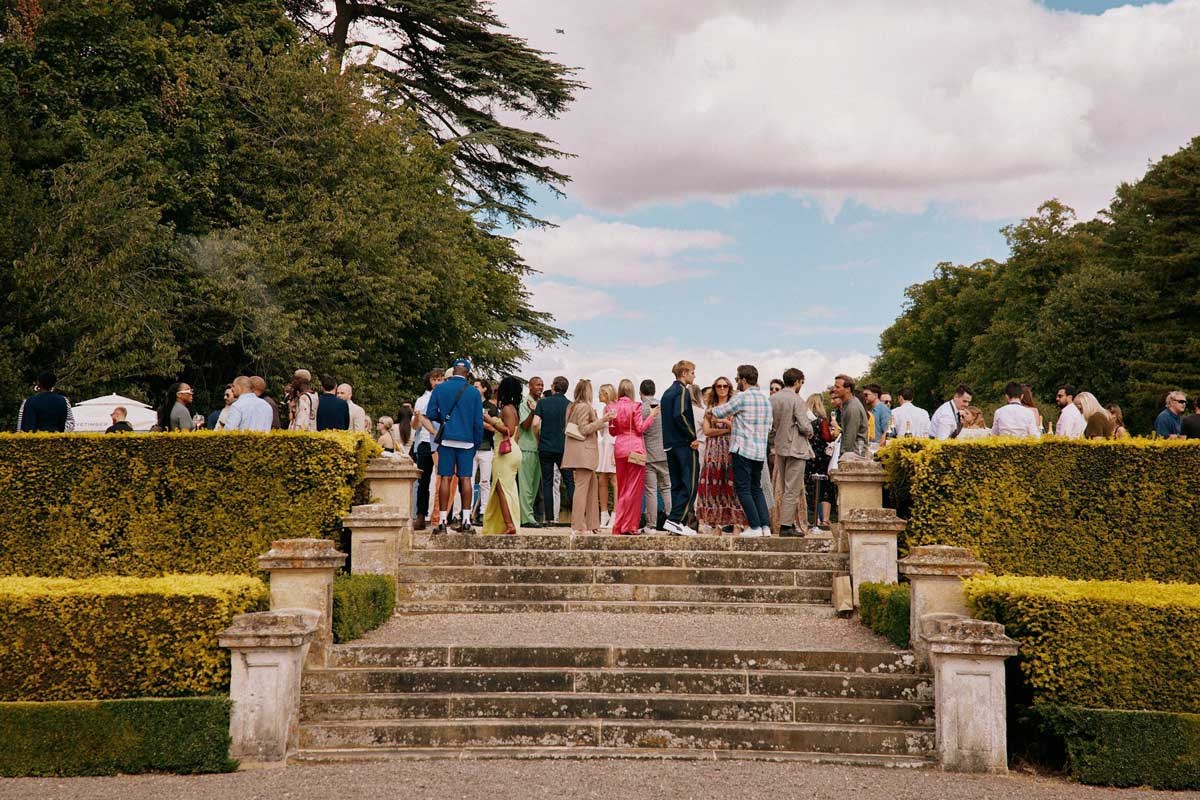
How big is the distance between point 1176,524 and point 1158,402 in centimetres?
3088

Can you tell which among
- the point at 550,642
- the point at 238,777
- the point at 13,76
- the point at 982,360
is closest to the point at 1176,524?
the point at 550,642

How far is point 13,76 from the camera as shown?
881 inches

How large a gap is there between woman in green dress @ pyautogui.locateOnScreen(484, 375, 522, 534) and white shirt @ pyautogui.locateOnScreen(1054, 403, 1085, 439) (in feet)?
22.6

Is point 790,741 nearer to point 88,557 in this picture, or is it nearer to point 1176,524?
point 1176,524

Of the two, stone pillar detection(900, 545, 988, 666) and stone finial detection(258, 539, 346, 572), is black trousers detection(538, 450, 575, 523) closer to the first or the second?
stone finial detection(258, 539, 346, 572)

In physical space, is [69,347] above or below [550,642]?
above

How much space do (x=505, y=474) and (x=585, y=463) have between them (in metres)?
0.98

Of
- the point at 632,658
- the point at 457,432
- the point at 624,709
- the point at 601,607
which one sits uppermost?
the point at 457,432

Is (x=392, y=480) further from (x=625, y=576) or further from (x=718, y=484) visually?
(x=718, y=484)

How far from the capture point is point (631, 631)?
35.1 ft

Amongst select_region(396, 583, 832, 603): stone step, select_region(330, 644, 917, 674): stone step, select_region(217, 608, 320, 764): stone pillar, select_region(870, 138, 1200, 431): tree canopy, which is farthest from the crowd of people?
select_region(870, 138, 1200, 431): tree canopy

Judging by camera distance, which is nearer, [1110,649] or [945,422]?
[1110,649]

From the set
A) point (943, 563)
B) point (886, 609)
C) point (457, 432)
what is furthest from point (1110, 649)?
point (457, 432)

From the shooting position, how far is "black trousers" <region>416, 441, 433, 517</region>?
15.2 meters
